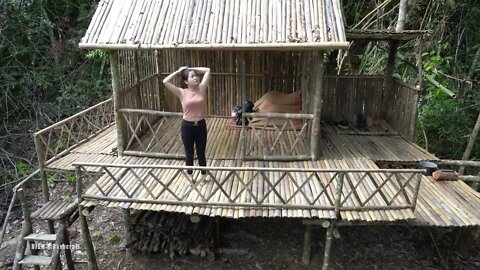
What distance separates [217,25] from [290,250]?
493cm

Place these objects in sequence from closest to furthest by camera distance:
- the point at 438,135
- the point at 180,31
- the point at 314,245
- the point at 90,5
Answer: the point at 180,31
the point at 314,245
the point at 438,135
the point at 90,5

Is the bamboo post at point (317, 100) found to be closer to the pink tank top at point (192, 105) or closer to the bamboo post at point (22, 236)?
the pink tank top at point (192, 105)

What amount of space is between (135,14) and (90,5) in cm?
808

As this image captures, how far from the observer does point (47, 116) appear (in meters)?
12.7

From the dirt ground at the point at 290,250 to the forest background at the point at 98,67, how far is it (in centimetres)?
315

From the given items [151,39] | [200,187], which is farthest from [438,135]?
[151,39]

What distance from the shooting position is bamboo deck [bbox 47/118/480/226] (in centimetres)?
565

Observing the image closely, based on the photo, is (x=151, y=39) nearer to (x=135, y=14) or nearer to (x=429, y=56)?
(x=135, y=14)

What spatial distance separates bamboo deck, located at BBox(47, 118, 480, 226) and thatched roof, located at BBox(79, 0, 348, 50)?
89.6 inches

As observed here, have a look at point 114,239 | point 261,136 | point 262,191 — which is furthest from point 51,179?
point 262,191

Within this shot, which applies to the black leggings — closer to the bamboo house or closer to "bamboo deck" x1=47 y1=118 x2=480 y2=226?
the bamboo house

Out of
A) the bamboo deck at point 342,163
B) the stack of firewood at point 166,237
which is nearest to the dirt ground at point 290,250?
the stack of firewood at point 166,237

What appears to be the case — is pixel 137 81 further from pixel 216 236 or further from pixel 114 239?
pixel 216 236

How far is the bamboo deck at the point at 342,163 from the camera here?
565 cm
